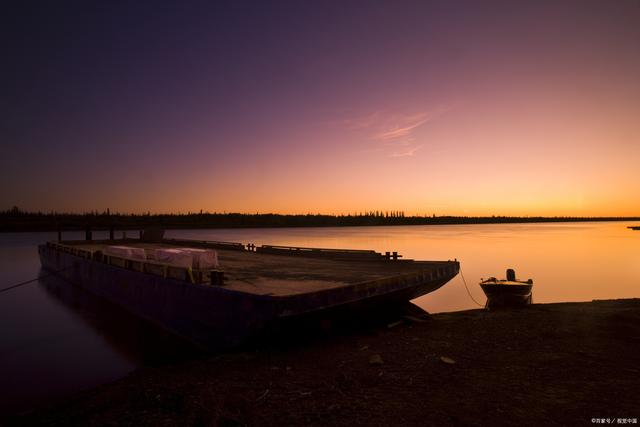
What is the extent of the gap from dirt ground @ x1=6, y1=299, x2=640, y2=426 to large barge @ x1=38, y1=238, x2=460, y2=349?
3.50 feet

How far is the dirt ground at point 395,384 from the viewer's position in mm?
6062

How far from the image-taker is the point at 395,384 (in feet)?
23.7

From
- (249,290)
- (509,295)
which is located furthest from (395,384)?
(509,295)

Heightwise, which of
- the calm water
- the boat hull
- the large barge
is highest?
the large barge

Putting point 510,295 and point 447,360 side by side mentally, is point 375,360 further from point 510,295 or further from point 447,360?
point 510,295

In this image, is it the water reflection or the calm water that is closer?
the calm water

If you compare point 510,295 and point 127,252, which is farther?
point 127,252

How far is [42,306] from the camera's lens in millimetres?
21203

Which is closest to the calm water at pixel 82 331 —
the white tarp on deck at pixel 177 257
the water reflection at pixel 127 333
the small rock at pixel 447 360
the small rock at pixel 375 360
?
the water reflection at pixel 127 333

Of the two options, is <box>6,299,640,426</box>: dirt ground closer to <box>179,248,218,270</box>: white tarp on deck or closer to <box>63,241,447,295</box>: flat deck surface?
<box>63,241,447,295</box>: flat deck surface

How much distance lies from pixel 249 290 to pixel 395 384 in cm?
444

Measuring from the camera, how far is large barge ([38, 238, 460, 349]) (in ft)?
29.5

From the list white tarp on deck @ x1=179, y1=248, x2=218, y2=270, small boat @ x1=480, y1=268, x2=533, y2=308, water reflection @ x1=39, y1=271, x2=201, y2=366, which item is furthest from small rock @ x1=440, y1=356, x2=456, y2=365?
white tarp on deck @ x1=179, y1=248, x2=218, y2=270

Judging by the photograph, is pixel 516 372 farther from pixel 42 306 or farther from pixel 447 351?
pixel 42 306
